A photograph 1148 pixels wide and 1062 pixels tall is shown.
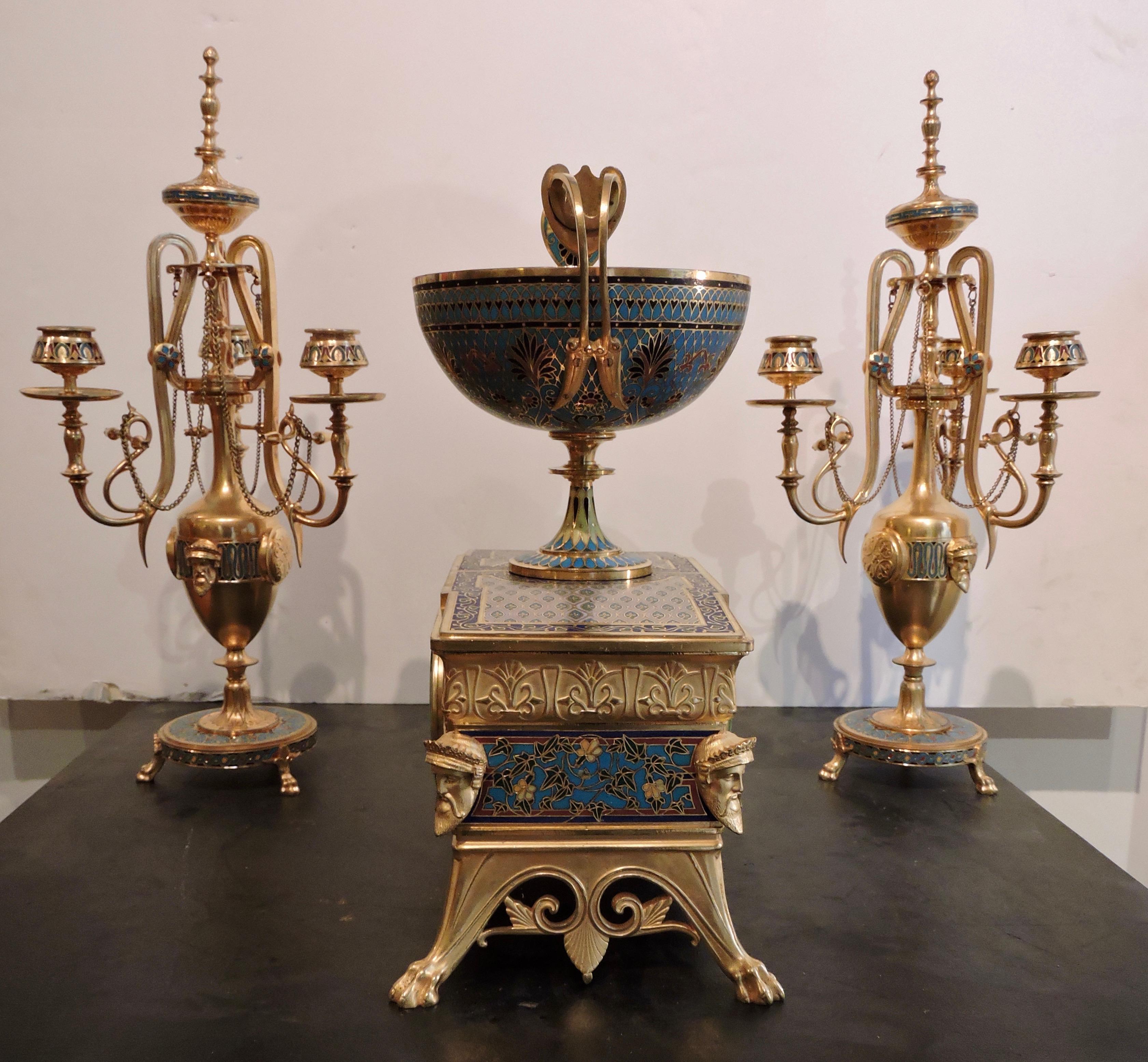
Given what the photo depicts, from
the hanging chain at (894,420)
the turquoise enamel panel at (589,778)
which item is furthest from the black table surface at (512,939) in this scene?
the hanging chain at (894,420)

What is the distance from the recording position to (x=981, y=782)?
1246mm

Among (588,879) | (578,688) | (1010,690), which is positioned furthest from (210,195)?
(1010,690)

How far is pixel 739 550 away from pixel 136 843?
0.90 metres

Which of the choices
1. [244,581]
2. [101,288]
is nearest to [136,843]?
[244,581]

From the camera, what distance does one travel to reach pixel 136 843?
108 cm

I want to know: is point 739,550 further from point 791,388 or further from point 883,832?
point 883,832

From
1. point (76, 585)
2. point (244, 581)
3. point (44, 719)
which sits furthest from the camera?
point (44, 719)

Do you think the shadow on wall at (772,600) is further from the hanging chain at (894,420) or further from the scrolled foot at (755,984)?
the scrolled foot at (755,984)

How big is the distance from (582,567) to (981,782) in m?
0.60

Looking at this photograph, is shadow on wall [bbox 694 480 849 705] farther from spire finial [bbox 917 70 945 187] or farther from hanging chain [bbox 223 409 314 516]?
hanging chain [bbox 223 409 314 516]

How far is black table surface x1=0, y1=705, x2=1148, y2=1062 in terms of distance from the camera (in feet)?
2.49

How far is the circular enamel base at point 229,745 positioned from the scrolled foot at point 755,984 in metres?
0.62

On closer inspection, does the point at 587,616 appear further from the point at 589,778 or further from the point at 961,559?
the point at 961,559

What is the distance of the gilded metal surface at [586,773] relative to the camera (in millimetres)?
811
